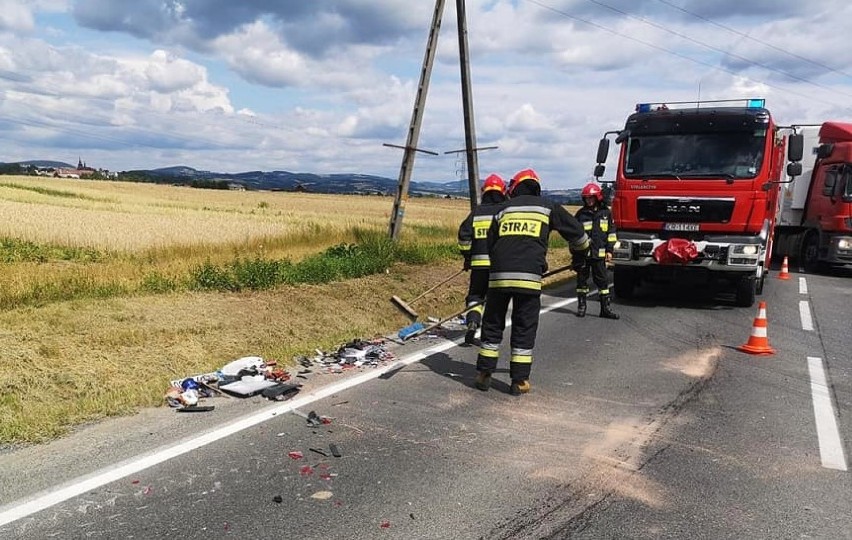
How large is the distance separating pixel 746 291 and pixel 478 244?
5563 millimetres

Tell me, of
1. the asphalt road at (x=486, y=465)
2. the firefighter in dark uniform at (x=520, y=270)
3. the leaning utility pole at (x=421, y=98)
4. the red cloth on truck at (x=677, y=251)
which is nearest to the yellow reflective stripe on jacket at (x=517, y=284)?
the firefighter in dark uniform at (x=520, y=270)

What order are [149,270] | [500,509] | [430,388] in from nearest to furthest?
[500,509], [430,388], [149,270]

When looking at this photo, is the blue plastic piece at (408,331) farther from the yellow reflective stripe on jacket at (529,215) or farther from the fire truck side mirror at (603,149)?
the fire truck side mirror at (603,149)

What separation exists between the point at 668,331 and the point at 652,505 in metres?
5.39

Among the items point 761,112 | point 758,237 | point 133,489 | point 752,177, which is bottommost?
point 133,489

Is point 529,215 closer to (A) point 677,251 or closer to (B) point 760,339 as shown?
(B) point 760,339

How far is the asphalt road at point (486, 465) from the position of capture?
3391 millimetres

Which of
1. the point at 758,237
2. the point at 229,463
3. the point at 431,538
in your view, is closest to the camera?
the point at 431,538

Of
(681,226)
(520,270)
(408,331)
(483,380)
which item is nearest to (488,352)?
(483,380)

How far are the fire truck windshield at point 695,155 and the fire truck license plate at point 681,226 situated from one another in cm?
72

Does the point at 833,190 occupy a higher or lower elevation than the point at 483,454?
higher

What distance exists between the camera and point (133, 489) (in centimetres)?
368

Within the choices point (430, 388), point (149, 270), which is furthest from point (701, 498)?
point (149, 270)

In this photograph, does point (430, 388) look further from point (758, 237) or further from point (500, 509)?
point (758, 237)
